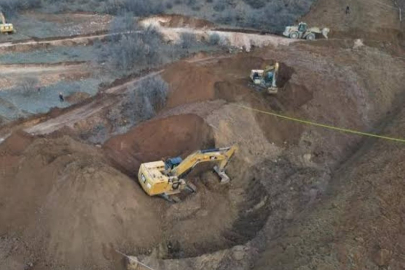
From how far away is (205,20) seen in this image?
121 ft

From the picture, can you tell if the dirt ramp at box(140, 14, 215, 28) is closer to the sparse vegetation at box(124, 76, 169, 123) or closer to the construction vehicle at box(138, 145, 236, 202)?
A: the sparse vegetation at box(124, 76, 169, 123)

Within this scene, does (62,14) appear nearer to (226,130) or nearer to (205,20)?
(205,20)

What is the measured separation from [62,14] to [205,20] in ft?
39.2

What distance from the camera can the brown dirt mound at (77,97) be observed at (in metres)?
25.8

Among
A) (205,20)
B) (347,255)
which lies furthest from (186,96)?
(205,20)

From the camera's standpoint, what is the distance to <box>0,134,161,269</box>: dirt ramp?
15.3m

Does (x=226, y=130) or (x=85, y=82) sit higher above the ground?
(x=226, y=130)

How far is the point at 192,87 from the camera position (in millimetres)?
23172

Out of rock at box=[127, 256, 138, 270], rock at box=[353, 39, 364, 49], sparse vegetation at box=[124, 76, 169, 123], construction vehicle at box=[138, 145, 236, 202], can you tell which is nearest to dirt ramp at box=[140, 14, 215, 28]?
rock at box=[353, 39, 364, 49]

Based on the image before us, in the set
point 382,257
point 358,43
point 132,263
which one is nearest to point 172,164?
point 132,263

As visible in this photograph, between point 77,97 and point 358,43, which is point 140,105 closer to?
point 77,97

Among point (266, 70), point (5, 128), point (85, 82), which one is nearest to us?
point (5, 128)

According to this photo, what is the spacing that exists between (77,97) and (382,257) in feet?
58.7

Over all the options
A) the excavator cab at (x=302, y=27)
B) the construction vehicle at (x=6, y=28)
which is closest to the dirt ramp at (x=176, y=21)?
the excavator cab at (x=302, y=27)
